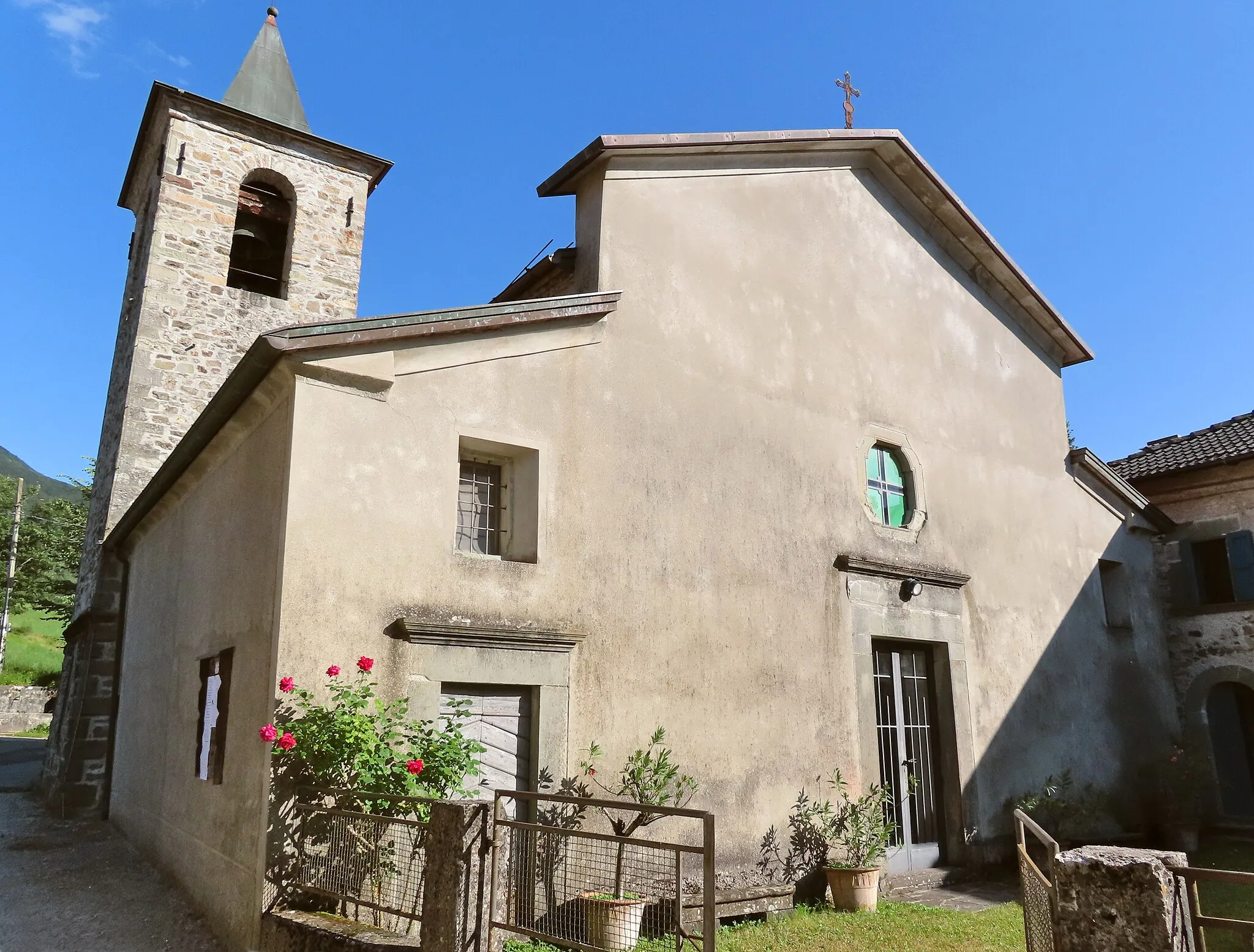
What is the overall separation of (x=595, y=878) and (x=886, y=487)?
5.70 m

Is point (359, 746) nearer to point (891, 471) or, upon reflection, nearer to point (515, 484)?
point (515, 484)

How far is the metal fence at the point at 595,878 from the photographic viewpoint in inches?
238

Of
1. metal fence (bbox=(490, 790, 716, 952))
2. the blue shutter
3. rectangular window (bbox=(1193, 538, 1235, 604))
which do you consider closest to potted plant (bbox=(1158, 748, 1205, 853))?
the blue shutter

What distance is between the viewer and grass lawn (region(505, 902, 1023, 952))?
6730 millimetres

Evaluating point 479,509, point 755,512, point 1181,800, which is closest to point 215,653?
point 479,509

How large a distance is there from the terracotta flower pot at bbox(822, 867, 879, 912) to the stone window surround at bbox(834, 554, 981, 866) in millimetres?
1076

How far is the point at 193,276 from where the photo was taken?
1430cm

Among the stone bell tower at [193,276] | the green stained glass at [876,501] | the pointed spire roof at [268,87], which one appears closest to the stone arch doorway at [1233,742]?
the green stained glass at [876,501]

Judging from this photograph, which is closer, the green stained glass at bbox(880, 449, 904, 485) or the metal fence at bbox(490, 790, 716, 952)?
the metal fence at bbox(490, 790, 716, 952)

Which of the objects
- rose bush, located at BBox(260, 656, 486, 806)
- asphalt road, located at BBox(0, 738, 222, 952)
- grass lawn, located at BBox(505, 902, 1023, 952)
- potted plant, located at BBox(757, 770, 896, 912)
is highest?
rose bush, located at BBox(260, 656, 486, 806)

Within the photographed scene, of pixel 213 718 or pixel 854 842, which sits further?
pixel 854 842

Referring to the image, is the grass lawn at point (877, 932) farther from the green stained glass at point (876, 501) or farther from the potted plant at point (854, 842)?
the green stained glass at point (876, 501)

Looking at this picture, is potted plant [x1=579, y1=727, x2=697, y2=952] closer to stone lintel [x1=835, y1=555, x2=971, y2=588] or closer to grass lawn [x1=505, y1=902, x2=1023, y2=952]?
grass lawn [x1=505, y1=902, x2=1023, y2=952]

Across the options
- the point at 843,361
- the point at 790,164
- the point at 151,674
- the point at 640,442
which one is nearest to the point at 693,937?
the point at 640,442
